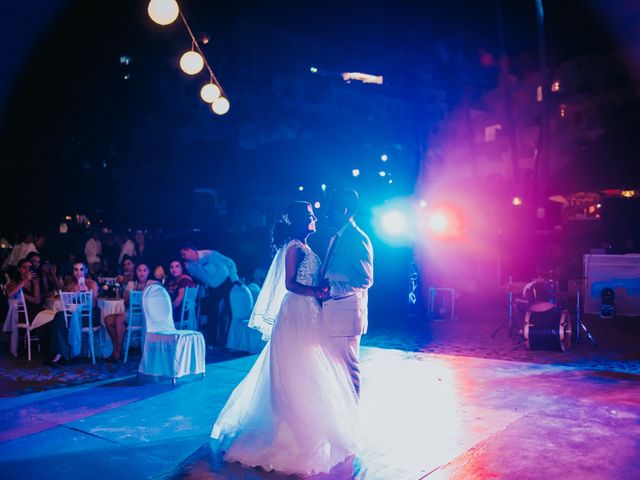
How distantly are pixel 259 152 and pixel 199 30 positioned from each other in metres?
5.02

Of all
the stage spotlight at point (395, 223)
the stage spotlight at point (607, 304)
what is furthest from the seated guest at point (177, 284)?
the stage spotlight at point (607, 304)

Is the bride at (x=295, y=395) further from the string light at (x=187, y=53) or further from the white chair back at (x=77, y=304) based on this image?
the white chair back at (x=77, y=304)

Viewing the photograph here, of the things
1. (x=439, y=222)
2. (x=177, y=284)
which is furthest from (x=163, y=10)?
(x=439, y=222)

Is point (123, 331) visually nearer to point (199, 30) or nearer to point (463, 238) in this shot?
point (463, 238)

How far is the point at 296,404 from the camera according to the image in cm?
351

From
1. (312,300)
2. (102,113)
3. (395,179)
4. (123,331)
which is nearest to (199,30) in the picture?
(102,113)

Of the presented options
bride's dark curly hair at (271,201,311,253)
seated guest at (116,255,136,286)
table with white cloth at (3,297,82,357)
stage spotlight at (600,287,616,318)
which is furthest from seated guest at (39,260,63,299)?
stage spotlight at (600,287,616,318)

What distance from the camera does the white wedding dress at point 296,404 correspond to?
11.1 ft

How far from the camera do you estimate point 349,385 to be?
3770 mm

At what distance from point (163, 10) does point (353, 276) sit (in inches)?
153

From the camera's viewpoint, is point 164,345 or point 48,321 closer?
point 164,345

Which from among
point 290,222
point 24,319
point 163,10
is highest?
point 163,10

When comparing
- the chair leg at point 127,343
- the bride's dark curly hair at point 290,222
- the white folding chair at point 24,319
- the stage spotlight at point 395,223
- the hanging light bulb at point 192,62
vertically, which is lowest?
the chair leg at point 127,343

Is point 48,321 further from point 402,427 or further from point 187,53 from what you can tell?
point 402,427
